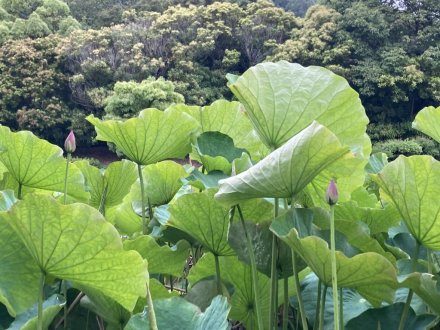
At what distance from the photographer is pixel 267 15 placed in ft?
33.6

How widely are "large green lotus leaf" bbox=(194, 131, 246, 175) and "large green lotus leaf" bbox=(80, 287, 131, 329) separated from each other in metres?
0.18

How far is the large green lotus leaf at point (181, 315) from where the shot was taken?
0.31 m

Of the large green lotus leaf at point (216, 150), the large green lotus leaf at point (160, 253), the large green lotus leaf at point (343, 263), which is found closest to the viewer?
the large green lotus leaf at point (343, 263)

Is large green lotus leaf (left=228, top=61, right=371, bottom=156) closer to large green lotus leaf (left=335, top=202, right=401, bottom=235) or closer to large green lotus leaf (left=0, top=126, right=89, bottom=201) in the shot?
large green lotus leaf (left=335, top=202, right=401, bottom=235)

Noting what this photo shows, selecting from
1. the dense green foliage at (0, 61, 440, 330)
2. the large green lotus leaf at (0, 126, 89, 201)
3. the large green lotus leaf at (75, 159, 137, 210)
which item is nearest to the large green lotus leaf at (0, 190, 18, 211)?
the dense green foliage at (0, 61, 440, 330)

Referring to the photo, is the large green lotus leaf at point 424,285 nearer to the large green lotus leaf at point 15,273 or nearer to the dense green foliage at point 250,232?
the dense green foliage at point 250,232

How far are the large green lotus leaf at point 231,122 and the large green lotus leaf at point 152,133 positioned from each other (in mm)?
48

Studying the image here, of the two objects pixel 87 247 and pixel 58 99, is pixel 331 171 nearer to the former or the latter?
pixel 87 247

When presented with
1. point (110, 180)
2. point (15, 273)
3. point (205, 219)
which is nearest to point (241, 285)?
point (205, 219)

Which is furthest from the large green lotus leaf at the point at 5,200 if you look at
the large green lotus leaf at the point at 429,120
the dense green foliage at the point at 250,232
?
the large green lotus leaf at the point at 429,120

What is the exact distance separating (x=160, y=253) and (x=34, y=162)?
0.59 feet

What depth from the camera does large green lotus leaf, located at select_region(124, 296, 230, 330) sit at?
306mm

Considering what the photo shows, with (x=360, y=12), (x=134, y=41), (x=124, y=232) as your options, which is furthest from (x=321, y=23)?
(x=124, y=232)

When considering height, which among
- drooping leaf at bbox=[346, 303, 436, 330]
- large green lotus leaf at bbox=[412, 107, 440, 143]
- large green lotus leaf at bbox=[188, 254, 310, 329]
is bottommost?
large green lotus leaf at bbox=[188, 254, 310, 329]
